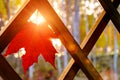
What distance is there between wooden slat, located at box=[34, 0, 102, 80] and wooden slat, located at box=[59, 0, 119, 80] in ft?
0.05

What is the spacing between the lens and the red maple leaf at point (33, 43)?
549 mm

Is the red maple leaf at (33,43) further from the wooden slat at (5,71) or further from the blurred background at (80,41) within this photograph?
the blurred background at (80,41)

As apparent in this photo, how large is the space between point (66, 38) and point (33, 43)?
0.07 m

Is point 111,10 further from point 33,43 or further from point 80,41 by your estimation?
point 80,41

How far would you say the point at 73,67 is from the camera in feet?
2.02

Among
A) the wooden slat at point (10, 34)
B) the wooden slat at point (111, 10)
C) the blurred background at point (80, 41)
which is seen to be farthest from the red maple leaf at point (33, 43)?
the blurred background at point (80, 41)

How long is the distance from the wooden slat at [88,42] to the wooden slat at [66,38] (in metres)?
0.02

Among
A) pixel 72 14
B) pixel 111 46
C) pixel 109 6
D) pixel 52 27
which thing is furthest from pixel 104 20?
pixel 111 46

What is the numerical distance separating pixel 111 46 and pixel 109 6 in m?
14.7

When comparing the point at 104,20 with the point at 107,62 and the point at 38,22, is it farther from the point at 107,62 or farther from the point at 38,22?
the point at 107,62

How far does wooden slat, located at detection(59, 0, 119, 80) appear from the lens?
617 millimetres

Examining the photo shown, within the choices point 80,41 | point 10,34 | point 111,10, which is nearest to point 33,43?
point 10,34

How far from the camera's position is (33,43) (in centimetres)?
56

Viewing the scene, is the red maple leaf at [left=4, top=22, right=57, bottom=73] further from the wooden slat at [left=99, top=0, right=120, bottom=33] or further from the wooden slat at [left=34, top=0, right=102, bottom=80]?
the wooden slat at [left=99, top=0, right=120, bottom=33]
